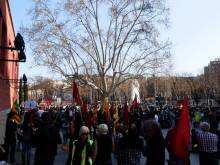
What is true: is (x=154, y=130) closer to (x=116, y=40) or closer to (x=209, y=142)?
(x=209, y=142)

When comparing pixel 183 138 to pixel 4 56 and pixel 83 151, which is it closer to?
pixel 83 151

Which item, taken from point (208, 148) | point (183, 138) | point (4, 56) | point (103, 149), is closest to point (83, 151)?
point (103, 149)

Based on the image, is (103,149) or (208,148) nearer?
(103,149)

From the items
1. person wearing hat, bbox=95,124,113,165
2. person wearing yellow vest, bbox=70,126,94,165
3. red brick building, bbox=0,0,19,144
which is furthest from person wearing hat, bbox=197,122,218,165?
red brick building, bbox=0,0,19,144

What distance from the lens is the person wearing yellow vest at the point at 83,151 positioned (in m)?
7.26

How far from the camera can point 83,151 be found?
7.29m

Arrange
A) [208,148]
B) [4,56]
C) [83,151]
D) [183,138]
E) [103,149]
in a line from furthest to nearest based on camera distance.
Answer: [4,56], [208,148], [103,149], [183,138], [83,151]

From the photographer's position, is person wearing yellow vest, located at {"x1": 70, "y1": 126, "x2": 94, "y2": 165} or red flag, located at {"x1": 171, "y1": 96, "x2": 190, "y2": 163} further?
red flag, located at {"x1": 171, "y1": 96, "x2": 190, "y2": 163}

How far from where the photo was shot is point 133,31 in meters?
36.1

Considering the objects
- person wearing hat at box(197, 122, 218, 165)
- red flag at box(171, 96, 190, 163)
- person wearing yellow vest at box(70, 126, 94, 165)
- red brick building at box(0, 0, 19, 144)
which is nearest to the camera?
person wearing yellow vest at box(70, 126, 94, 165)

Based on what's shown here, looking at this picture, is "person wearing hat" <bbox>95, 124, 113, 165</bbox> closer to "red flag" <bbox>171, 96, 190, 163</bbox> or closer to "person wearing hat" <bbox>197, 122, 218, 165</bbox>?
"red flag" <bbox>171, 96, 190, 163</bbox>

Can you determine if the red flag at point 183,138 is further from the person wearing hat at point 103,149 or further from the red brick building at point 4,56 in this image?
the red brick building at point 4,56

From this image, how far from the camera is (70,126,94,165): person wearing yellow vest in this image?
726cm

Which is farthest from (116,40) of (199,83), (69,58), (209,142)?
(199,83)
